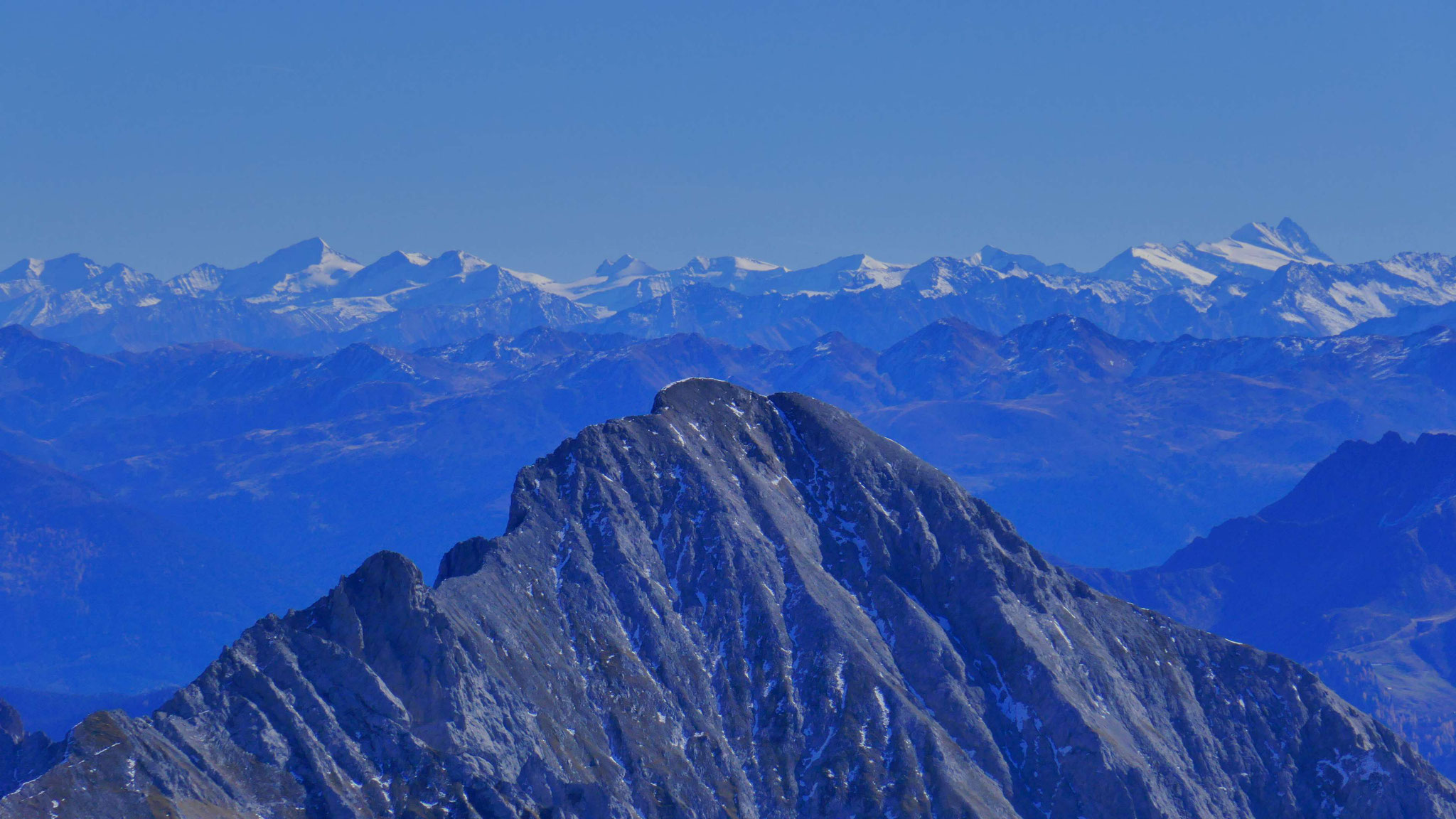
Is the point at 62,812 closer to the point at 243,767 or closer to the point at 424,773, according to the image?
the point at 243,767

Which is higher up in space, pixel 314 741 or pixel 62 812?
pixel 314 741

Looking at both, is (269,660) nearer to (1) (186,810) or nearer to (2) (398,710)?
(2) (398,710)

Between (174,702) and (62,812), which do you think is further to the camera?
(174,702)

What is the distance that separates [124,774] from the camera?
171m

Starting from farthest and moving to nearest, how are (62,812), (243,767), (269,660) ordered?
(269,660), (243,767), (62,812)

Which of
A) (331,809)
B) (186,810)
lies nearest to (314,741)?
(331,809)

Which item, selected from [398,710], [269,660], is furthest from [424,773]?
[269,660]

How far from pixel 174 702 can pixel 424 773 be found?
2864 cm

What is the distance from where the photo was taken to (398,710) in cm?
19938

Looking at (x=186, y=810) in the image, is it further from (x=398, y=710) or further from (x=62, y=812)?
(x=398, y=710)

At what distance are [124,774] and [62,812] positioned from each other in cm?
696

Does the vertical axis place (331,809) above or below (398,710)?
below

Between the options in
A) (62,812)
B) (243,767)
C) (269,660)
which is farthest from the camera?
(269,660)

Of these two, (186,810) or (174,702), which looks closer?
(186,810)
